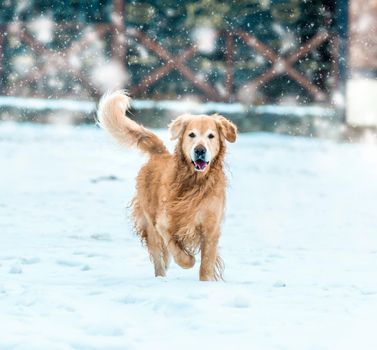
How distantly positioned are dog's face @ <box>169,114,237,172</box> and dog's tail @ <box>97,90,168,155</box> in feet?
2.09

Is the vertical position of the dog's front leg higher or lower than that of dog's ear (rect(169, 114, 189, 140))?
lower

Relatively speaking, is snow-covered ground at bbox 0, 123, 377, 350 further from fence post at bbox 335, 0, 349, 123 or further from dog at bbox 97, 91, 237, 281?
fence post at bbox 335, 0, 349, 123

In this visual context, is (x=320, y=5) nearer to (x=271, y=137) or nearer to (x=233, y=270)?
(x=271, y=137)

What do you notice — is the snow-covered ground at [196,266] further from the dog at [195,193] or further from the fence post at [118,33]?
the fence post at [118,33]

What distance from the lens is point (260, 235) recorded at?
7.82 m

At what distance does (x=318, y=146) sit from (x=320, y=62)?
3193mm

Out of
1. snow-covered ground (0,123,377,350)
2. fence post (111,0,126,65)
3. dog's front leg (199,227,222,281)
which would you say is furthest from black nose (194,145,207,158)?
fence post (111,0,126,65)

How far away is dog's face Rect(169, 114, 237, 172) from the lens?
208 inches

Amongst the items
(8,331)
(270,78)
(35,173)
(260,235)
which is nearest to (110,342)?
(8,331)

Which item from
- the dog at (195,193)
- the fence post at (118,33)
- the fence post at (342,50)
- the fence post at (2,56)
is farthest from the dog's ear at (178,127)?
the fence post at (2,56)

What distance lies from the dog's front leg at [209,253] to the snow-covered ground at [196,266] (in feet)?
0.39

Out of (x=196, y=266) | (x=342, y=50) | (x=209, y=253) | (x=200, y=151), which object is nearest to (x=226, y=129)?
(x=200, y=151)

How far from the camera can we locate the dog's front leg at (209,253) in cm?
546

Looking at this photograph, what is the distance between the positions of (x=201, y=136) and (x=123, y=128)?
1129mm
